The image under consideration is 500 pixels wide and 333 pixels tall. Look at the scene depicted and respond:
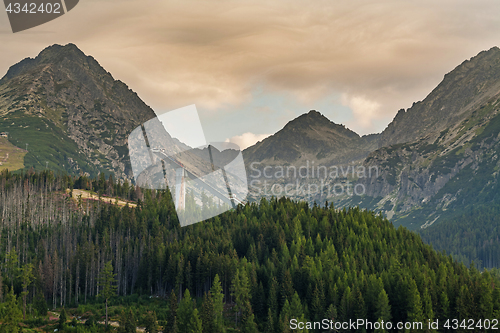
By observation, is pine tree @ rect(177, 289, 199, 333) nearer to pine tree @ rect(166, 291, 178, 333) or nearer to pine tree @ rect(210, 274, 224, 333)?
pine tree @ rect(166, 291, 178, 333)

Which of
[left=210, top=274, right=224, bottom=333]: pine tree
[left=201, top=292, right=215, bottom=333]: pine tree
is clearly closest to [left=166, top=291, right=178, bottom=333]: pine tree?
[left=201, top=292, right=215, bottom=333]: pine tree

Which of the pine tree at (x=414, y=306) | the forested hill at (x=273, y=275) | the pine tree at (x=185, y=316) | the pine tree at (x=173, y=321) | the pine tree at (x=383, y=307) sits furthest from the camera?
the forested hill at (x=273, y=275)

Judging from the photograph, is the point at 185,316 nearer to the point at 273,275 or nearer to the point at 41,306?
the point at 273,275

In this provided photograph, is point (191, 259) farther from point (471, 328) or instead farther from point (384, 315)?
point (471, 328)

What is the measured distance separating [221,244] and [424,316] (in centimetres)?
7936

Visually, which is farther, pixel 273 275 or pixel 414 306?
pixel 273 275

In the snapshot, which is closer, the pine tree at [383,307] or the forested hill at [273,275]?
the pine tree at [383,307]

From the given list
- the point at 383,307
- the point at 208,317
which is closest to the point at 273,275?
the point at 208,317

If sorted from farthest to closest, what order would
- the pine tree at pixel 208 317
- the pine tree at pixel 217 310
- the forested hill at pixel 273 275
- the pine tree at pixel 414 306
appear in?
the forested hill at pixel 273 275 → the pine tree at pixel 414 306 → the pine tree at pixel 217 310 → the pine tree at pixel 208 317

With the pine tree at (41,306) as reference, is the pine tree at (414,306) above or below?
below

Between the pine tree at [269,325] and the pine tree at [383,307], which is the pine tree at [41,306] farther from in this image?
the pine tree at [383,307]

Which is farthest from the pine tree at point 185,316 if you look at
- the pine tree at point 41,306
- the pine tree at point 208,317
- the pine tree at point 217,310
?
the pine tree at point 41,306

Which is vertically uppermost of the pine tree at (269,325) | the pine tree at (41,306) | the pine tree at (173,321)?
the pine tree at (41,306)

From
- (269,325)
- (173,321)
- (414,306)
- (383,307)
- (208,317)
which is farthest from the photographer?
(383,307)
